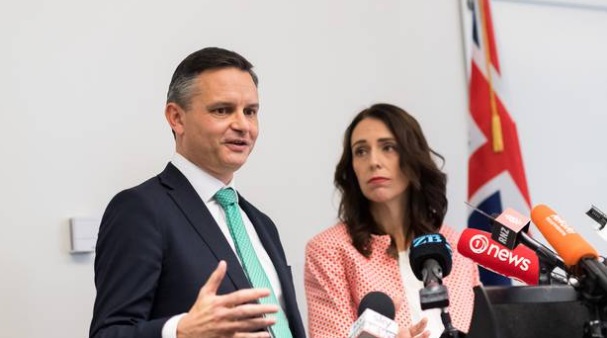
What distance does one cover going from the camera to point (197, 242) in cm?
212

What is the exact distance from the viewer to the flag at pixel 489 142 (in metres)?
4.16

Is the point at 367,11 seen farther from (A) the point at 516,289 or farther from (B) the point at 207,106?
(A) the point at 516,289

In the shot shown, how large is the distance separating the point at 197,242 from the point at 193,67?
46cm

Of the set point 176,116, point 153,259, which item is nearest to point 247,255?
point 153,259

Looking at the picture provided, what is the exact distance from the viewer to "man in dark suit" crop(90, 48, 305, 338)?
1.81m

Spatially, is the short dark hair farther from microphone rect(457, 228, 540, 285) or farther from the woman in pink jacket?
the woman in pink jacket

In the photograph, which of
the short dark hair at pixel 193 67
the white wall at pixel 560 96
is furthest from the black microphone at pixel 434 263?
the white wall at pixel 560 96

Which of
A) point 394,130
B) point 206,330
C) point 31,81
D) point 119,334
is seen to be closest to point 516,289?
point 206,330

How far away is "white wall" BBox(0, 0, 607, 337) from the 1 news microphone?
175 cm

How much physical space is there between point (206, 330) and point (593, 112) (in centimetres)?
355

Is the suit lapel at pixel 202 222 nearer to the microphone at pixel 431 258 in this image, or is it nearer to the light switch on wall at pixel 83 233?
the microphone at pixel 431 258

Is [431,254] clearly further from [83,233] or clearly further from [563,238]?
[83,233]

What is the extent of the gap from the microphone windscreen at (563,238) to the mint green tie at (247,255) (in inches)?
27.2

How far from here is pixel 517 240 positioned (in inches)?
70.7
